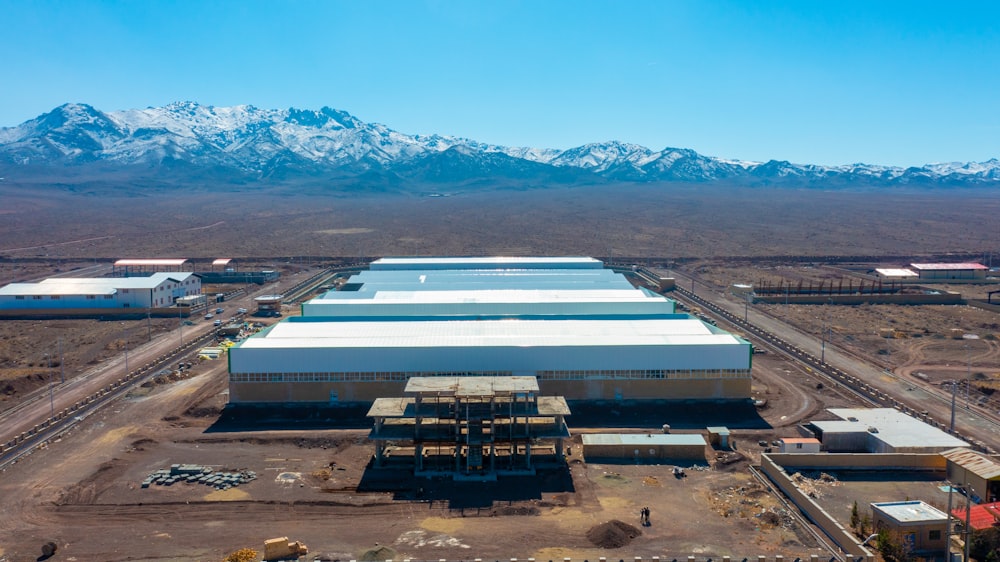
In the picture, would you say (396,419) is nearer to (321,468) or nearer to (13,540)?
(321,468)

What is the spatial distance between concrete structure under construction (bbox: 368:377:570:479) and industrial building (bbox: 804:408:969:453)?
1499 cm

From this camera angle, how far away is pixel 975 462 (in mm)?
32188

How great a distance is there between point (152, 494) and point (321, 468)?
7.69 metres

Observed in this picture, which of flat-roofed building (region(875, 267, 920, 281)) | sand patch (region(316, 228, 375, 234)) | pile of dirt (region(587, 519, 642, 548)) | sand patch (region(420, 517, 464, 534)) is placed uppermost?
sand patch (region(316, 228, 375, 234))

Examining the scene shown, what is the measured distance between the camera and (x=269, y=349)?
44188 mm

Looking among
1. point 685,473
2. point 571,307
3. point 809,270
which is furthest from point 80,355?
point 809,270

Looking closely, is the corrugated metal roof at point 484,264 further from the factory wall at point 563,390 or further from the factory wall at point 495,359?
the factory wall at point 563,390

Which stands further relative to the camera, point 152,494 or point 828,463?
point 828,463

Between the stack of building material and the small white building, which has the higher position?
the small white building

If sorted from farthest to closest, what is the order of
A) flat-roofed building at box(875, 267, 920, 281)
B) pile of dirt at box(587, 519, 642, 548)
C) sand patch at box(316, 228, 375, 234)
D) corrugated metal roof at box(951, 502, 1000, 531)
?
sand patch at box(316, 228, 375, 234), flat-roofed building at box(875, 267, 920, 281), pile of dirt at box(587, 519, 642, 548), corrugated metal roof at box(951, 502, 1000, 531)

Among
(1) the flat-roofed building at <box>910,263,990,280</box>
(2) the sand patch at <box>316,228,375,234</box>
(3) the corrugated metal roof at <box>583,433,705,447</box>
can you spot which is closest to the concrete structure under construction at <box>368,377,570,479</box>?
(3) the corrugated metal roof at <box>583,433,705,447</box>

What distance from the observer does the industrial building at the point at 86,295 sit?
76125 millimetres

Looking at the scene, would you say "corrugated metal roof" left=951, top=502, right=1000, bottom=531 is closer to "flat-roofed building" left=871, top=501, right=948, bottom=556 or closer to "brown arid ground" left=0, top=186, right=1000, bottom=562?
"flat-roofed building" left=871, top=501, right=948, bottom=556

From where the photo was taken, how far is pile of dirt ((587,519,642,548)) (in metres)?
26.9
